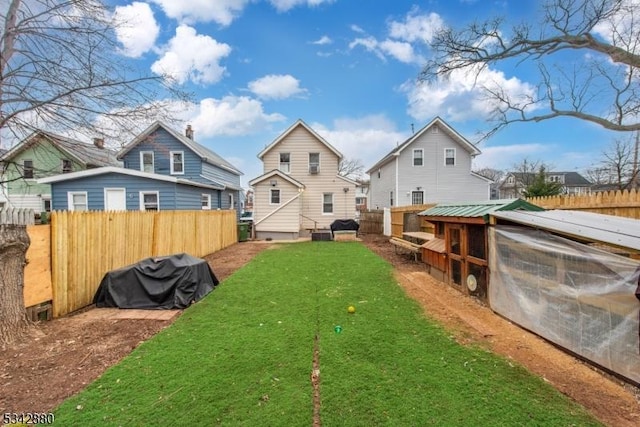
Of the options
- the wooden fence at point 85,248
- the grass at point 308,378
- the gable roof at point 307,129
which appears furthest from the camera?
the gable roof at point 307,129

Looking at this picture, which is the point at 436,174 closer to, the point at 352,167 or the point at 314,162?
the point at 314,162

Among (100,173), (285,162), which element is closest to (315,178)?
(285,162)

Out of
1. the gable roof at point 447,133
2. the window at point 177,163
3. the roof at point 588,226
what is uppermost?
the gable roof at point 447,133

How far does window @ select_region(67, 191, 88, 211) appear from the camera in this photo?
13.1 meters

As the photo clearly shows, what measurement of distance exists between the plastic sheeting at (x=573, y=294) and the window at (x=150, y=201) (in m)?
13.6

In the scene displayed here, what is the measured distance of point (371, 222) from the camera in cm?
2042

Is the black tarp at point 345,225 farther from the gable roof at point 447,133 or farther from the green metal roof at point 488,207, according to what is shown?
the green metal roof at point 488,207

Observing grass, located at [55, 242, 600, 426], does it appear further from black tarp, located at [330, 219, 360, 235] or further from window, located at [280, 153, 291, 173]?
window, located at [280, 153, 291, 173]

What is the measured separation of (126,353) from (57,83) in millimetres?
4430

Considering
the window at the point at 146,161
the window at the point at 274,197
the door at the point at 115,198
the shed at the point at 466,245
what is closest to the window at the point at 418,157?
the window at the point at 274,197

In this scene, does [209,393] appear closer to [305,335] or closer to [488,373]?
[305,335]

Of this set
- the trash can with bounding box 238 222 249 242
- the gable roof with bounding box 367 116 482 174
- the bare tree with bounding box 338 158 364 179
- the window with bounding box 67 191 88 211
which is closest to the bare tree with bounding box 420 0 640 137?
the gable roof with bounding box 367 116 482 174

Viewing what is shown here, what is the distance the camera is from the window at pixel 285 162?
1988 cm

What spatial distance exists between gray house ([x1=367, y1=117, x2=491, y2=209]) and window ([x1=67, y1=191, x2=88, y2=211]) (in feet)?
57.4
